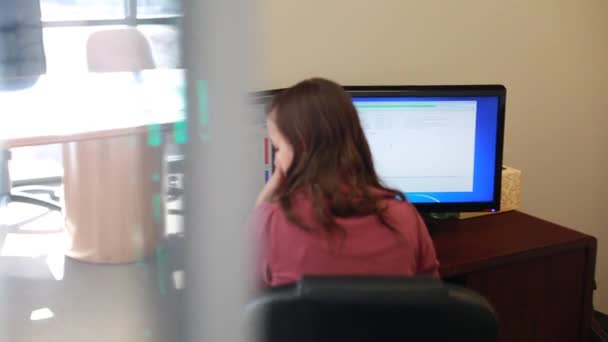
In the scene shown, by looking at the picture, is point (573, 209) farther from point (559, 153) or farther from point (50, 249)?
point (50, 249)

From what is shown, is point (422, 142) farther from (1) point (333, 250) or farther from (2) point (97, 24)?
(2) point (97, 24)

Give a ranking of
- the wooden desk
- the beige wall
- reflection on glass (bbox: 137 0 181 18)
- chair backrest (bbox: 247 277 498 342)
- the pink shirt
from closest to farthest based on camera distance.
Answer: reflection on glass (bbox: 137 0 181 18), chair backrest (bbox: 247 277 498 342), the pink shirt, the wooden desk, the beige wall

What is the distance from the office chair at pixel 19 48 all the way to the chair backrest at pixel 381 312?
1.59 ft

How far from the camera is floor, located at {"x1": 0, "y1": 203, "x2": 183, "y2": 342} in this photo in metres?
0.55

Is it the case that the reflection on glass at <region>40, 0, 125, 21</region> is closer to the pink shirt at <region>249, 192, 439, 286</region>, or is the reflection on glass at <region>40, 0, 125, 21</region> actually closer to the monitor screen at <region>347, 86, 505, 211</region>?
the pink shirt at <region>249, 192, 439, 286</region>

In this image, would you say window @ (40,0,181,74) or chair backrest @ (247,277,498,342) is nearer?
window @ (40,0,181,74)

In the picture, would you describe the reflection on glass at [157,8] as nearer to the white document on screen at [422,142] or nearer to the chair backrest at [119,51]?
the chair backrest at [119,51]

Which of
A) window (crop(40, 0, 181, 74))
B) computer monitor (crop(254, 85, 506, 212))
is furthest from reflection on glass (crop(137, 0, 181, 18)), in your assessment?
computer monitor (crop(254, 85, 506, 212))

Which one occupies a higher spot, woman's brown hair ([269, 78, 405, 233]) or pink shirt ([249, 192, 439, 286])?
woman's brown hair ([269, 78, 405, 233])

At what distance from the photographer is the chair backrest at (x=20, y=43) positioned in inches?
21.6

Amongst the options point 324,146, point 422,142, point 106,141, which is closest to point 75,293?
point 106,141

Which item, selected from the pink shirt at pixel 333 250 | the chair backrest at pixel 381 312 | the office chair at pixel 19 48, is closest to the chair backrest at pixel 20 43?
the office chair at pixel 19 48

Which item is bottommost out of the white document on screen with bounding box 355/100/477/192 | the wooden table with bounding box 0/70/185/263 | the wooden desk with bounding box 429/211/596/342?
the wooden desk with bounding box 429/211/596/342

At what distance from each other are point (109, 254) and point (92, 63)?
15 centimetres
